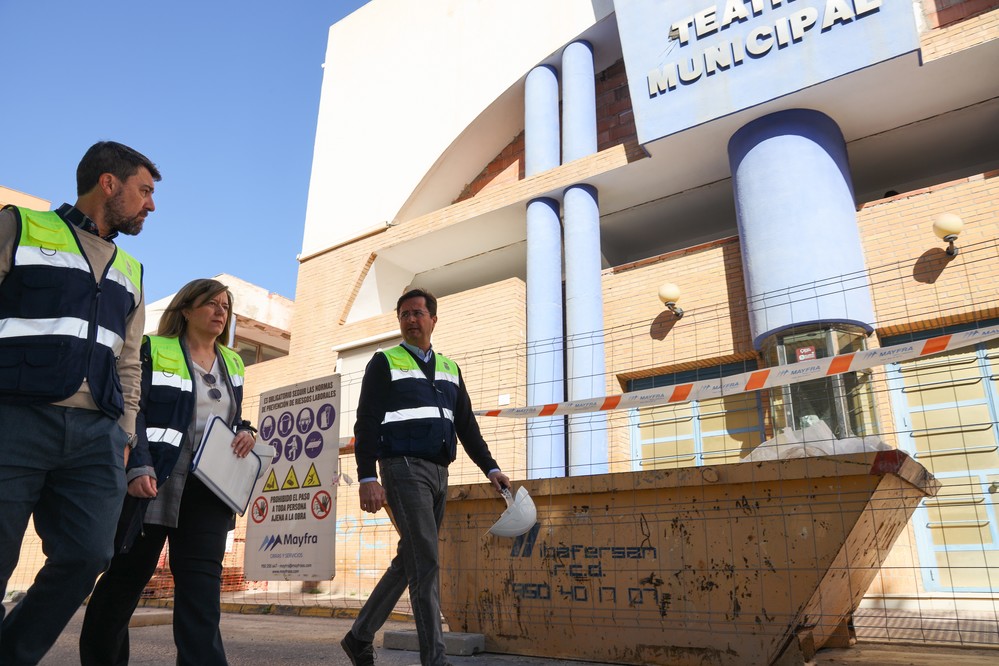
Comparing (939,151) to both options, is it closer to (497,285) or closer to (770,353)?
(770,353)

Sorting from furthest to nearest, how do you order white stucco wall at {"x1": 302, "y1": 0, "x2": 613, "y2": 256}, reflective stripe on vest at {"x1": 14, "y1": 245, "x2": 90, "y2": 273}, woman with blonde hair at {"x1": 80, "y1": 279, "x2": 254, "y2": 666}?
white stucco wall at {"x1": 302, "y1": 0, "x2": 613, "y2": 256}
woman with blonde hair at {"x1": 80, "y1": 279, "x2": 254, "y2": 666}
reflective stripe on vest at {"x1": 14, "y1": 245, "x2": 90, "y2": 273}

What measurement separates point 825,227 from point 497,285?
18.4ft

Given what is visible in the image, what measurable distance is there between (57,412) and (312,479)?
4.38 meters

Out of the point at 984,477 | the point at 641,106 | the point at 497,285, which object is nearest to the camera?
the point at 984,477

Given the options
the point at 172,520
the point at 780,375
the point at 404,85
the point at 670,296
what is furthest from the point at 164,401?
the point at 404,85

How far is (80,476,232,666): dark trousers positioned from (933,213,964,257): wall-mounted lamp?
873 centimetres

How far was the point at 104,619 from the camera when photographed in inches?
105

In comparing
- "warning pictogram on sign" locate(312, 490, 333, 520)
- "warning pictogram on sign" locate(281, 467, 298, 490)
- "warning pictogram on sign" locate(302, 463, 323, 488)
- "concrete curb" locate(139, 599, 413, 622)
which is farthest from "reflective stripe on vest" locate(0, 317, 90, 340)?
"concrete curb" locate(139, 599, 413, 622)

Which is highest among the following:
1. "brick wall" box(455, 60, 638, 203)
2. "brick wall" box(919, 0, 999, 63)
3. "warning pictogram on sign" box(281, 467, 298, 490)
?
"brick wall" box(455, 60, 638, 203)

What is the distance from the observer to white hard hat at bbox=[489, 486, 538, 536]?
386 cm

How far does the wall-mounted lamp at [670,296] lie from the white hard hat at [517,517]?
23.6 ft

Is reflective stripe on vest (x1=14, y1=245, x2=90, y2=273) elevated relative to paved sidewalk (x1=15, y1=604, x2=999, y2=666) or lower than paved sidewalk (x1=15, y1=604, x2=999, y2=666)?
elevated

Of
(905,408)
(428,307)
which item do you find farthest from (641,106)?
(428,307)

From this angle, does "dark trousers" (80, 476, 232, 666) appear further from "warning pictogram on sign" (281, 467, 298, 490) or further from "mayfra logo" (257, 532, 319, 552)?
"warning pictogram on sign" (281, 467, 298, 490)
